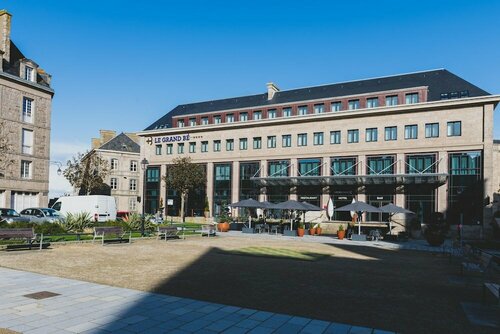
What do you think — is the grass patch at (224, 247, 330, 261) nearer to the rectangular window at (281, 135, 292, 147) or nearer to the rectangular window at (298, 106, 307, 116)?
the rectangular window at (281, 135, 292, 147)

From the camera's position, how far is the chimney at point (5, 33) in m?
37.8

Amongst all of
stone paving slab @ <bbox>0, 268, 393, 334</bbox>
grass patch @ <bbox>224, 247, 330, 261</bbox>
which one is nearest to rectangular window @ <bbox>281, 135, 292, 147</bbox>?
grass patch @ <bbox>224, 247, 330, 261</bbox>

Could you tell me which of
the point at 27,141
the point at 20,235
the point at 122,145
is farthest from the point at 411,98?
the point at 122,145

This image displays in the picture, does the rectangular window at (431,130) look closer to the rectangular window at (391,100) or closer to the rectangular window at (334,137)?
the rectangular window at (391,100)

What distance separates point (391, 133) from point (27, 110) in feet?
119

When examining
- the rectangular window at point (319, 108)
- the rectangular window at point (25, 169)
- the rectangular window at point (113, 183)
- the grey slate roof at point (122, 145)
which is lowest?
the rectangular window at point (113, 183)

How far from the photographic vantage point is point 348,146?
135 ft

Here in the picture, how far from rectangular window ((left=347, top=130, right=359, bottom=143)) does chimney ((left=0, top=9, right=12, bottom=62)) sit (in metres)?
34.5

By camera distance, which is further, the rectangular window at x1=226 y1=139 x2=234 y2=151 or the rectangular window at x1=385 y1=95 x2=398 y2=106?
the rectangular window at x1=226 y1=139 x2=234 y2=151

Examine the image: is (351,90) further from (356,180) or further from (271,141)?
→ (356,180)

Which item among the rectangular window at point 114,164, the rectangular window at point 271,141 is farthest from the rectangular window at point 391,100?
the rectangular window at point 114,164

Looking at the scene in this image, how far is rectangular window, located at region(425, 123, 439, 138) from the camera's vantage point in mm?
36844

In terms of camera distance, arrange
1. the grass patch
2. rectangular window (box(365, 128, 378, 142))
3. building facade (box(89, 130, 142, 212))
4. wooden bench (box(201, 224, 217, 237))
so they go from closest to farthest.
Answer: the grass patch, wooden bench (box(201, 224, 217, 237)), rectangular window (box(365, 128, 378, 142)), building facade (box(89, 130, 142, 212))

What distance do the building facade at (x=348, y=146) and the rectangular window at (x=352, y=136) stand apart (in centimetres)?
11
